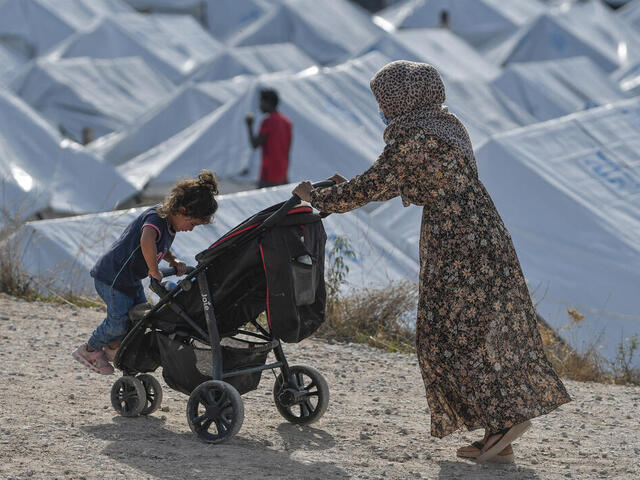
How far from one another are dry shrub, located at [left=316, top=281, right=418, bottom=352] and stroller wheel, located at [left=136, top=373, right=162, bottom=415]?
1.93 meters

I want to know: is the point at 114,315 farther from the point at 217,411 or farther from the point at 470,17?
the point at 470,17

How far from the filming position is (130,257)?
4.07 metres

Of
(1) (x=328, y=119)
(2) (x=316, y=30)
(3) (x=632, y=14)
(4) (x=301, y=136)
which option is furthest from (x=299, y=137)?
(3) (x=632, y=14)

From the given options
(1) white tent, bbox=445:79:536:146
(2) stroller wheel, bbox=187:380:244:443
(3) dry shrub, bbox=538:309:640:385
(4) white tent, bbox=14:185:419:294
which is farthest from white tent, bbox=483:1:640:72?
(2) stroller wheel, bbox=187:380:244:443

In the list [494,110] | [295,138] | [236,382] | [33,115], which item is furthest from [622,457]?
[494,110]

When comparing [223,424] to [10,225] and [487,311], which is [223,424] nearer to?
[487,311]

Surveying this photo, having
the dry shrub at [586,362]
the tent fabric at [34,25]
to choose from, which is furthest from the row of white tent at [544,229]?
the tent fabric at [34,25]

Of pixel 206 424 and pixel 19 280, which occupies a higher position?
pixel 19 280

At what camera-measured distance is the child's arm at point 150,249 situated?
388cm

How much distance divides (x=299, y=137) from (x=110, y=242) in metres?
4.77

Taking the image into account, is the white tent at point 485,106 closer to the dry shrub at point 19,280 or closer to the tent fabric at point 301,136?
the tent fabric at point 301,136

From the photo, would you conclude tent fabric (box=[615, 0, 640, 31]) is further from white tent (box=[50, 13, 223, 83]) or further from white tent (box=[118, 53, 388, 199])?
white tent (box=[118, 53, 388, 199])

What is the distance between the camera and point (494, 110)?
1544 centimetres

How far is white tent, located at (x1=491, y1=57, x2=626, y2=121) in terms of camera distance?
16.3 m
